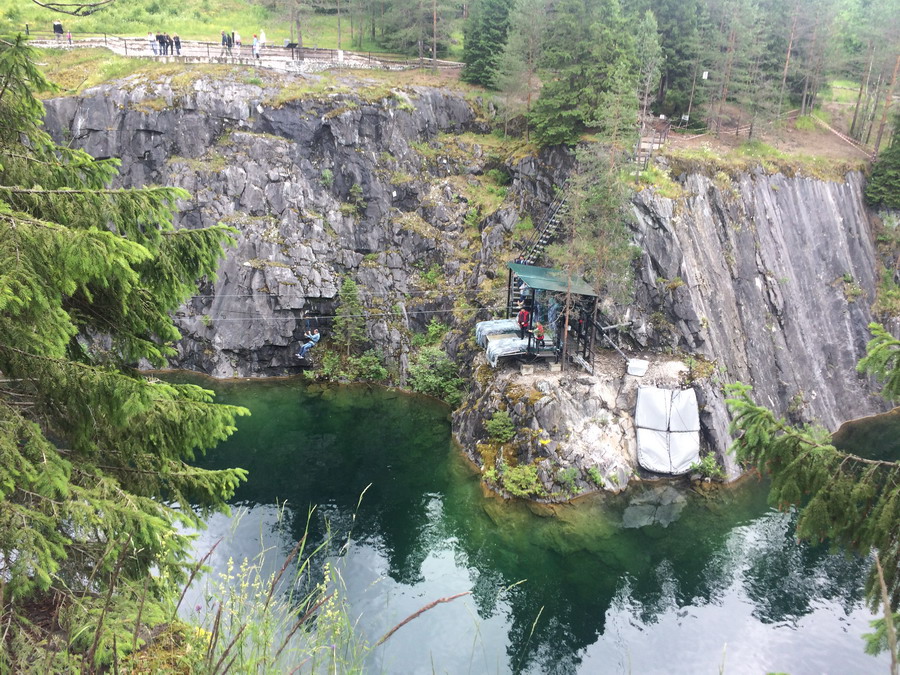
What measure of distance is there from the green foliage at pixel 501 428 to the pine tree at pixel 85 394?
54.2 ft

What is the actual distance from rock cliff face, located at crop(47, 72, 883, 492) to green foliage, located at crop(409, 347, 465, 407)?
949 mm

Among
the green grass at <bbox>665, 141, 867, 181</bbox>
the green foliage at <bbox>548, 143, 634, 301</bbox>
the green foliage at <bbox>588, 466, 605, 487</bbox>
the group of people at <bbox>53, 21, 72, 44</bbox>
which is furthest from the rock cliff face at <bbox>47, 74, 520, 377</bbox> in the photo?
the green foliage at <bbox>588, 466, 605, 487</bbox>

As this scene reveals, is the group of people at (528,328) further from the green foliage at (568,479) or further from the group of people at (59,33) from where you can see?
the group of people at (59,33)

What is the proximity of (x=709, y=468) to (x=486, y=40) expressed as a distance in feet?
106

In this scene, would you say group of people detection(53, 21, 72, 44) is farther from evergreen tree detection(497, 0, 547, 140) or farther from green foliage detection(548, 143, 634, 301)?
green foliage detection(548, 143, 634, 301)

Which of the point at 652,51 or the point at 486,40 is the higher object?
the point at 486,40

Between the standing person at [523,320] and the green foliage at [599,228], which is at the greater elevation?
the green foliage at [599,228]

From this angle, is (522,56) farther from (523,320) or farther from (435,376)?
(435,376)

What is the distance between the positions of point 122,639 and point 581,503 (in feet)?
60.8

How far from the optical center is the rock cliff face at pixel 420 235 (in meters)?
27.5

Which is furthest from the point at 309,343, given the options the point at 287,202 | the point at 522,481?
the point at 522,481

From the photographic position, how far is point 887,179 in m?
35.3

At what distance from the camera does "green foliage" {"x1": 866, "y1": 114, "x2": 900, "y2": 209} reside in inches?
1383

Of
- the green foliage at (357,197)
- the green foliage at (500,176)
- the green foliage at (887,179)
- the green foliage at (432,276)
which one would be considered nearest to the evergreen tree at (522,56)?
the green foliage at (500,176)
